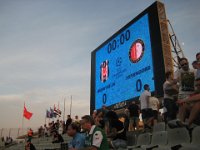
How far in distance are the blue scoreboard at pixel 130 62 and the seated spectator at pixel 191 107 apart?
5526mm

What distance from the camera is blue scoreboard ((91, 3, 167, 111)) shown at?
10797mm

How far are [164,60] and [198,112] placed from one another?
667 centimetres

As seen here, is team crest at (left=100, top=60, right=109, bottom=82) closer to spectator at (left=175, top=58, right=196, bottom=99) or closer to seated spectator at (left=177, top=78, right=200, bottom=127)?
spectator at (left=175, top=58, right=196, bottom=99)

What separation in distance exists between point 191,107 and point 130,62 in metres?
7.99

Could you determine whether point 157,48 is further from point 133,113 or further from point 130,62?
point 133,113

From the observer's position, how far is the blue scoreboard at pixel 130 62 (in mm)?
10797

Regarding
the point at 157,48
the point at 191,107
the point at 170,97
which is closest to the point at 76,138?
the point at 191,107

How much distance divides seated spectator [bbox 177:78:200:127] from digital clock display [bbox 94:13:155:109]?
5868 mm

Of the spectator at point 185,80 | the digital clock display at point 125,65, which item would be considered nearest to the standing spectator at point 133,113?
the digital clock display at point 125,65

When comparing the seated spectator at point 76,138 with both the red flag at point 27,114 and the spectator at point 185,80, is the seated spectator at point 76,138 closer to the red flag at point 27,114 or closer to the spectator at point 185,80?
the spectator at point 185,80

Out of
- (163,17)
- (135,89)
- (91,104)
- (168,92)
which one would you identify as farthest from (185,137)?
(91,104)

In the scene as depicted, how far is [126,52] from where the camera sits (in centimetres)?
1280

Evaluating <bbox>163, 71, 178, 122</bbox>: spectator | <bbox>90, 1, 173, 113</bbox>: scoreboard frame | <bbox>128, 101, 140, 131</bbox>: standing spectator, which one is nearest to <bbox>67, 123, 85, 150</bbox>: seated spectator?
<bbox>163, 71, 178, 122</bbox>: spectator

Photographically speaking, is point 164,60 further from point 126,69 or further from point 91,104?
point 91,104
